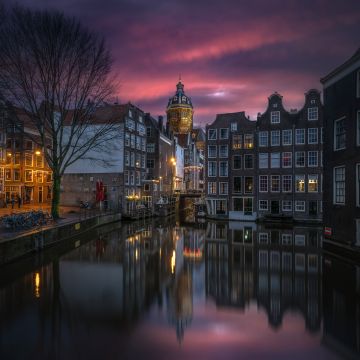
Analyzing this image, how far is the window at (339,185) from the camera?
2150 cm

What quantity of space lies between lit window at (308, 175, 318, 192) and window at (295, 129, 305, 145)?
472cm

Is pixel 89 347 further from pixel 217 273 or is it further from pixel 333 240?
pixel 333 240

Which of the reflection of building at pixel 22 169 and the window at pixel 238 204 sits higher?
the reflection of building at pixel 22 169

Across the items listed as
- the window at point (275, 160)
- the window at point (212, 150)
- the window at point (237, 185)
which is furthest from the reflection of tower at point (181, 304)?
the window at point (212, 150)

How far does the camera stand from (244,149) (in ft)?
159

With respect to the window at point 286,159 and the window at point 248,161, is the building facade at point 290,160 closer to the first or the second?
the window at point 286,159

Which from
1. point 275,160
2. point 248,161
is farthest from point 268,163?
point 248,161

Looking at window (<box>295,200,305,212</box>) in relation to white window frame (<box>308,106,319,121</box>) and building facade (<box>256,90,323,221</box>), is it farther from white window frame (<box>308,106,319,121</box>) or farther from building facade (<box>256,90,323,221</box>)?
white window frame (<box>308,106,319,121</box>)

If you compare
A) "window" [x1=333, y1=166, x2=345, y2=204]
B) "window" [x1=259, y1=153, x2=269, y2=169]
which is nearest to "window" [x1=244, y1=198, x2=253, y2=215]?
"window" [x1=259, y1=153, x2=269, y2=169]

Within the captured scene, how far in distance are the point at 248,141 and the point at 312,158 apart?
8848 mm

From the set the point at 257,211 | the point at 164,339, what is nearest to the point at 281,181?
the point at 257,211

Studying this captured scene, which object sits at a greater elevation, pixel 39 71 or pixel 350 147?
pixel 39 71

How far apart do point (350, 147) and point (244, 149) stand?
2823 centimetres

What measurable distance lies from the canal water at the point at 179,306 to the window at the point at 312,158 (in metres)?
23.5
